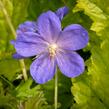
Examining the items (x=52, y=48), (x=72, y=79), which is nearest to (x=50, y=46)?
(x=52, y=48)

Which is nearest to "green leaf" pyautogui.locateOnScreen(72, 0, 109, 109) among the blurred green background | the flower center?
the blurred green background

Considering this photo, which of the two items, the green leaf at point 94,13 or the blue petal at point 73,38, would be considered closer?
the blue petal at point 73,38

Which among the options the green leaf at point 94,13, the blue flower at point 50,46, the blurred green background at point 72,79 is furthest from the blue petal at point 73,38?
the green leaf at point 94,13

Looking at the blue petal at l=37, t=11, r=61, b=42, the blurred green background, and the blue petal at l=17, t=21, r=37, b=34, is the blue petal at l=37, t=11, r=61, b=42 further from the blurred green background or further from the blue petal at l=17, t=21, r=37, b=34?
the blurred green background

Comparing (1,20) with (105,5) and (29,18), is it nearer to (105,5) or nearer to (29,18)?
(29,18)

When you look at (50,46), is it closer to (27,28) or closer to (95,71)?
(27,28)

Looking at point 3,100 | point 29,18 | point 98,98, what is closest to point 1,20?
point 29,18

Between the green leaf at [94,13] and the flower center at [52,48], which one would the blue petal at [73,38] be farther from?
the green leaf at [94,13]
